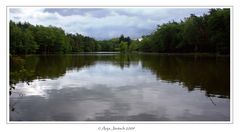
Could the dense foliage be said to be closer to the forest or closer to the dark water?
the forest

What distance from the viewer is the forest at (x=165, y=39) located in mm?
37562

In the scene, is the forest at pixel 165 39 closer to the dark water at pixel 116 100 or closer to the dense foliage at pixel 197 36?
the dense foliage at pixel 197 36

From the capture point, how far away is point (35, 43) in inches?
2093

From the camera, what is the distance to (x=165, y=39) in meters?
68.2

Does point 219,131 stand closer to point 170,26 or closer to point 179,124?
point 179,124

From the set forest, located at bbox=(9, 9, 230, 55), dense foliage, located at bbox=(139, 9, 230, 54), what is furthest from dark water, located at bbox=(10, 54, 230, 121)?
forest, located at bbox=(9, 9, 230, 55)

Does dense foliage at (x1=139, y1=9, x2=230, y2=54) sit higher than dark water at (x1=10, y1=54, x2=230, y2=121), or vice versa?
dense foliage at (x1=139, y1=9, x2=230, y2=54)

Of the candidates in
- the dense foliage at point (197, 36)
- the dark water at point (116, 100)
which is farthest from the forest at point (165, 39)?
the dark water at point (116, 100)

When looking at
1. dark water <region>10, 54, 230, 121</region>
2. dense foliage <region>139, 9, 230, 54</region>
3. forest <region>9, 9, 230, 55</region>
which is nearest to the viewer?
dark water <region>10, 54, 230, 121</region>

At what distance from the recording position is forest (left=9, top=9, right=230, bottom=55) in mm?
37562

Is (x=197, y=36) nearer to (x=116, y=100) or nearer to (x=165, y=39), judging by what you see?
(x=165, y=39)

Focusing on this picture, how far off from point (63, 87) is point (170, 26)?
5749 cm

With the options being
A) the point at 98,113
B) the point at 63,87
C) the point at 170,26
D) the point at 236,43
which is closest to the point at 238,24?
the point at 236,43

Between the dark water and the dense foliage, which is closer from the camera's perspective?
the dark water
